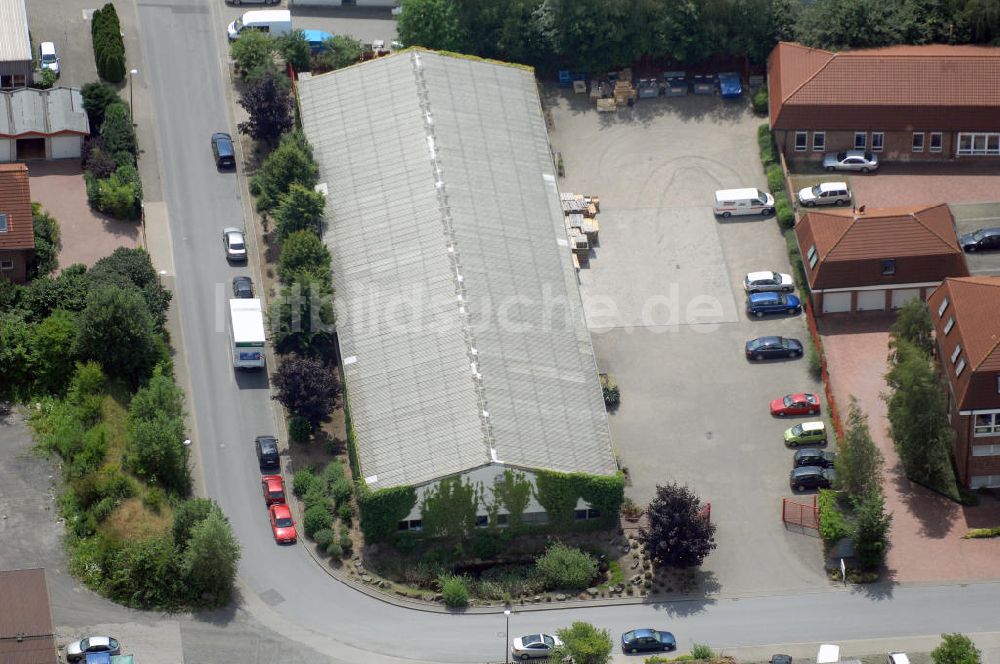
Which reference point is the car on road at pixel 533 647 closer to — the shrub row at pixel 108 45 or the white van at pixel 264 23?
the shrub row at pixel 108 45

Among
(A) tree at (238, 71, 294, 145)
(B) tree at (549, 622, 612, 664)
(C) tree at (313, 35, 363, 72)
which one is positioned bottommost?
(B) tree at (549, 622, 612, 664)

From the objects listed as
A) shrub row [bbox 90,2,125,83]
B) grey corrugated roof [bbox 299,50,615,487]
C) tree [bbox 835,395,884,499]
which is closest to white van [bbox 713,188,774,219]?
grey corrugated roof [bbox 299,50,615,487]

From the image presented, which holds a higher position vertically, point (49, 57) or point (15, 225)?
point (49, 57)

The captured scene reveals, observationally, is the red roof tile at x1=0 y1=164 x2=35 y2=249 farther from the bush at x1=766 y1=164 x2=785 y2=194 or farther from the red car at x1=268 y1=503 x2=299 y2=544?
the bush at x1=766 y1=164 x2=785 y2=194

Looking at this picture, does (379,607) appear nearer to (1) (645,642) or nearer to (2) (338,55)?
(1) (645,642)

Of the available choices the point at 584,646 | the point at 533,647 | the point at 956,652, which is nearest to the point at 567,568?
the point at 533,647

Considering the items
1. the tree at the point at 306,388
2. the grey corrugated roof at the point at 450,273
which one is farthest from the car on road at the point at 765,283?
the tree at the point at 306,388
